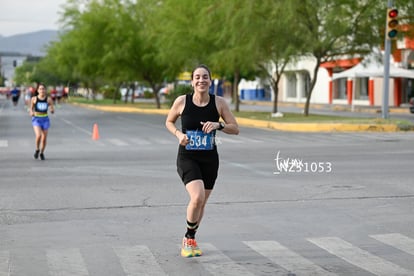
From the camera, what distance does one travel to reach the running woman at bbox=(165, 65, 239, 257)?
774cm

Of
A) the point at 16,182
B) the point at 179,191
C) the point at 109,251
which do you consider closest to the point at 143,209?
the point at 179,191

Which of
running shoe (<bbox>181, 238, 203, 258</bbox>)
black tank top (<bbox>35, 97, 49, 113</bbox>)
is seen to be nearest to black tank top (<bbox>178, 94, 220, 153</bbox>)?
running shoe (<bbox>181, 238, 203, 258</bbox>)

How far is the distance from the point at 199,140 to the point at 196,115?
241mm

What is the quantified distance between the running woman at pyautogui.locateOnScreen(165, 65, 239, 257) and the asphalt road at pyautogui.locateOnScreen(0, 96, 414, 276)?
0.45 metres

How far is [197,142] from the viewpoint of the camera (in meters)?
7.75

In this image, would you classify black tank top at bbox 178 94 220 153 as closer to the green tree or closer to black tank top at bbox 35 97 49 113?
black tank top at bbox 35 97 49 113

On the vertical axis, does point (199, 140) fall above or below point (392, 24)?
below

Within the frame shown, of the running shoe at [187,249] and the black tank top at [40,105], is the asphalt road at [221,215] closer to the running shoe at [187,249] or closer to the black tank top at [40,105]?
the running shoe at [187,249]

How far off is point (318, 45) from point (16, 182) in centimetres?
2212

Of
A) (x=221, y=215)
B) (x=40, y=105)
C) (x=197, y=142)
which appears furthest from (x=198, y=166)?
(x=40, y=105)

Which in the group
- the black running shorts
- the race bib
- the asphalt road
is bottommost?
the asphalt road

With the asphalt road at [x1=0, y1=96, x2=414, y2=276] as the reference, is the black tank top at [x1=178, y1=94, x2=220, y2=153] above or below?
above

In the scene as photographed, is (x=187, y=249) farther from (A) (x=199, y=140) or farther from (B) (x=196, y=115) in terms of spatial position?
(B) (x=196, y=115)

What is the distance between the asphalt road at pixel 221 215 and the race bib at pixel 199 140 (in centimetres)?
105
